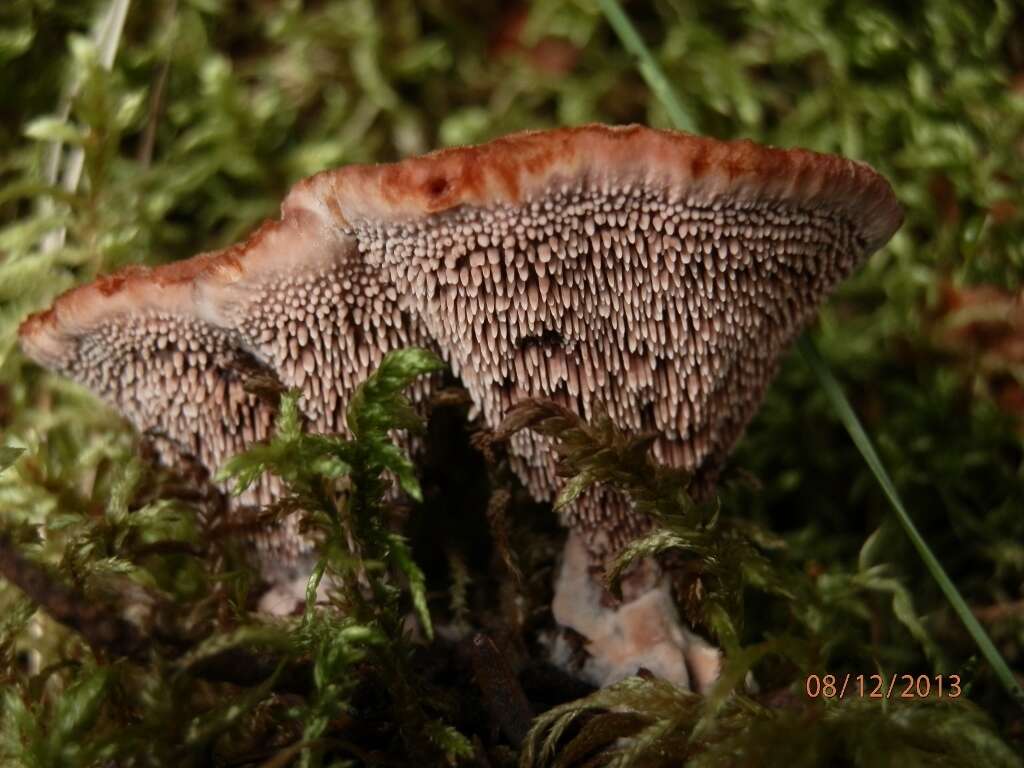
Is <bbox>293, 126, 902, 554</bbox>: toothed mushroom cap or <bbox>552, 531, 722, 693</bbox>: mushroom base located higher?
<bbox>293, 126, 902, 554</bbox>: toothed mushroom cap

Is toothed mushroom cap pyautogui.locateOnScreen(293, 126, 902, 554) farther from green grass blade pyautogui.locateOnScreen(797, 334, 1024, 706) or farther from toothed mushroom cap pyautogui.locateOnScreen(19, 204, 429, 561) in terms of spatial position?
green grass blade pyautogui.locateOnScreen(797, 334, 1024, 706)

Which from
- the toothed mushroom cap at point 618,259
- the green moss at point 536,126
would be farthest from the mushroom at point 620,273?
the green moss at point 536,126

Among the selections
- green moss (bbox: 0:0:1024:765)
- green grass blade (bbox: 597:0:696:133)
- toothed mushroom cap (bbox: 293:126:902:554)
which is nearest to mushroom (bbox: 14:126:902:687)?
toothed mushroom cap (bbox: 293:126:902:554)

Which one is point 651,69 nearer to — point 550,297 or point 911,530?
point 550,297

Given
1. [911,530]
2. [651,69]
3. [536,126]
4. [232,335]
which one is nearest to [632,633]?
[911,530]

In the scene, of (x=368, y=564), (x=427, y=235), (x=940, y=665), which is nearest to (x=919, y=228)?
(x=940, y=665)

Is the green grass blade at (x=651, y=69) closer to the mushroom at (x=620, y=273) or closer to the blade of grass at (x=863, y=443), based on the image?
Answer: the blade of grass at (x=863, y=443)

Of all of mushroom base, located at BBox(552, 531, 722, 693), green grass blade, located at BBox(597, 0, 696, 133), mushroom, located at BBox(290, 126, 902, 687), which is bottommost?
mushroom base, located at BBox(552, 531, 722, 693)
